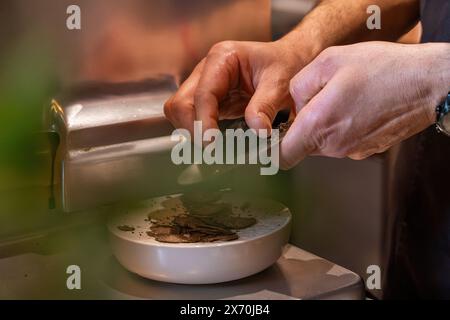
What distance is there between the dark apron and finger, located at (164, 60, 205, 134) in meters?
0.31

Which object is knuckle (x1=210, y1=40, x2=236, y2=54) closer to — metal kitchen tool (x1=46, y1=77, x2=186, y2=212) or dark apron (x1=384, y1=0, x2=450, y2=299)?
metal kitchen tool (x1=46, y1=77, x2=186, y2=212)

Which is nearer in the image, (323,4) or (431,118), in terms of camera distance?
(431,118)

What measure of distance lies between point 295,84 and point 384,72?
0.32ft

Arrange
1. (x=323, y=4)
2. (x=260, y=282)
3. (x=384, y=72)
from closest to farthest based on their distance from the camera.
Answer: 1. (x=384, y=72)
2. (x=260, y=282)
3. (x=323, y=4)

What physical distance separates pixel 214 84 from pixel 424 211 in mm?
341

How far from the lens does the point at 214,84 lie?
2.52 ft

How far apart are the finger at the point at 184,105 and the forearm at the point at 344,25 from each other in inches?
5.2

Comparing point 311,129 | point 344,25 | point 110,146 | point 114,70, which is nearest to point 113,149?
point 110,146

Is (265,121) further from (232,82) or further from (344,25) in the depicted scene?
(344,25)

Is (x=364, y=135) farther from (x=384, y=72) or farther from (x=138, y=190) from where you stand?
(x=138, y=190)

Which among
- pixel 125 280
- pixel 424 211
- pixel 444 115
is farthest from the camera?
pixel 424 211

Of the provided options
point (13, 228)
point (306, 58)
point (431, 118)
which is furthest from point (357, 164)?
point (13, 228)

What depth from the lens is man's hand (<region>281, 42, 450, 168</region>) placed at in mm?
632

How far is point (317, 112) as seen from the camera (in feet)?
2.11
